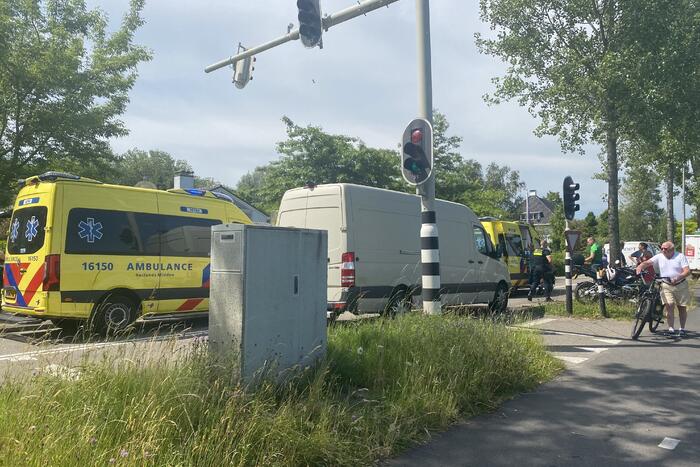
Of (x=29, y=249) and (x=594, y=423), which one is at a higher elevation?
(x=29, y=249)

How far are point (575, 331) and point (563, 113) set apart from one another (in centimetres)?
827

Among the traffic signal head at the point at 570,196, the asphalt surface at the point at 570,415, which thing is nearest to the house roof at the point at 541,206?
the traffic signal head at the point at 570,196

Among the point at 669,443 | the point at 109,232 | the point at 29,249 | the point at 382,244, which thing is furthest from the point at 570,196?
the point at 29,249

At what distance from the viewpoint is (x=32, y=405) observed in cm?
312

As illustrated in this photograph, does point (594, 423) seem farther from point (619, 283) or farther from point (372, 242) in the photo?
point (619, 283)

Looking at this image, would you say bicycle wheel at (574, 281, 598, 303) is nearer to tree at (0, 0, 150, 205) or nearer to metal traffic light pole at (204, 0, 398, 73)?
metal traffic light pole at (204, 0, 398, 73)

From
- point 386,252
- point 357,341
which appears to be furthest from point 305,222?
point 357,341

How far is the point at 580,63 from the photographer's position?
48.1 feet

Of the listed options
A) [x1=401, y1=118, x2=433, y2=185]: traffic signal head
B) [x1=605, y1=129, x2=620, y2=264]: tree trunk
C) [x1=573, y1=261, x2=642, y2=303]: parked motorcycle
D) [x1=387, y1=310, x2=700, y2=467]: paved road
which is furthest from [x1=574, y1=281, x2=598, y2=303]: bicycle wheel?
[x1=401, y1=118, x2=433, y2=185]: traffic signal head

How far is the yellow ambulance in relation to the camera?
27.7 ft

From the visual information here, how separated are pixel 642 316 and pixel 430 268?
4.24 metres

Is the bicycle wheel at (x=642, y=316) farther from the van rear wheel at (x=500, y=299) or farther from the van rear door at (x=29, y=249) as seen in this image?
the van rear door at (x=29, y=249)

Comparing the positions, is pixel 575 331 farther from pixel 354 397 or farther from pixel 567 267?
pixel 354 397

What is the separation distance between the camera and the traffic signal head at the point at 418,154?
7.68 metres
